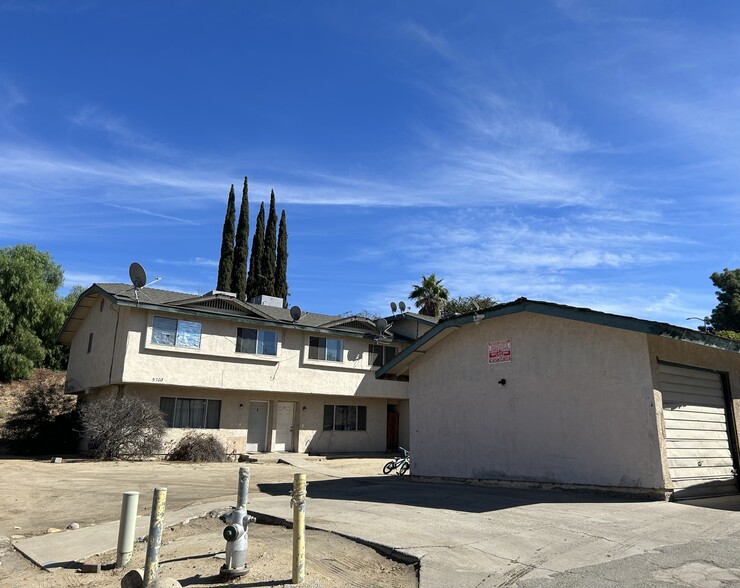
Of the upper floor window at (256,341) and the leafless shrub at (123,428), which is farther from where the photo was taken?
the upper floor window at (256,341)

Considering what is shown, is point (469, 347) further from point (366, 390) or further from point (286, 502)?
point (366, 390)

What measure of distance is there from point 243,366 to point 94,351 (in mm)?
7161

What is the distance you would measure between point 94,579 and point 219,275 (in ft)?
140

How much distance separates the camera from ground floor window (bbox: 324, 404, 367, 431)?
96.8ft

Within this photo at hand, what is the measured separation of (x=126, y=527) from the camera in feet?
21.4

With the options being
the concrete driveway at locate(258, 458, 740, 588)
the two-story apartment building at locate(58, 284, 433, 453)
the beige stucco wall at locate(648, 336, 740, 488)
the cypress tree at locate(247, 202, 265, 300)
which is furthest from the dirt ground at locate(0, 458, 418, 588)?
the cypress tree at locate(247, 202, 265, 300)

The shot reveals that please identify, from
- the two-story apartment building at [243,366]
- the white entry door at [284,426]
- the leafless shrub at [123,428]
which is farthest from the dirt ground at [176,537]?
the white entry door at [284,426]

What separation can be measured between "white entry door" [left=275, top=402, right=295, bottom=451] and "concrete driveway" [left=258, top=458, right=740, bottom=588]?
16243mm

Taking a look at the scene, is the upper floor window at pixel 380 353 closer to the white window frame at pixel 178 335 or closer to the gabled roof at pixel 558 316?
the white window frame at pixel 178 335

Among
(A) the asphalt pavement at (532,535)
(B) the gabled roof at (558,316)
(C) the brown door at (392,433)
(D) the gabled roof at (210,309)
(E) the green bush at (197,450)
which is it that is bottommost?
(A) the asphalt pavement at (532,535)

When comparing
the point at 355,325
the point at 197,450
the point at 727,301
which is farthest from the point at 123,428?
the point at 727,301

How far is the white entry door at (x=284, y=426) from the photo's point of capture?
28.0m

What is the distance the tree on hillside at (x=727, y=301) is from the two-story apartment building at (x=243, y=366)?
41.1 m

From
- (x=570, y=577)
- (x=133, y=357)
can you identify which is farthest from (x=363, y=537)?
(x=133, y=357)
